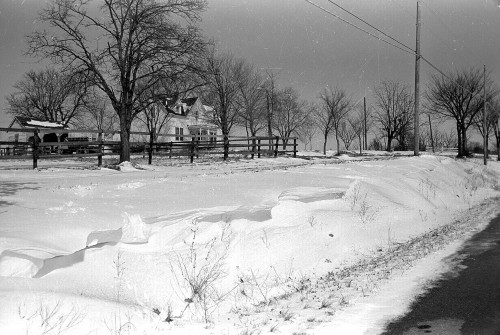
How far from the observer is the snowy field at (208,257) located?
420cm

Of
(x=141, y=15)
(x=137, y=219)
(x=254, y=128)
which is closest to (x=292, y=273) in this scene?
(x=137, y=219)

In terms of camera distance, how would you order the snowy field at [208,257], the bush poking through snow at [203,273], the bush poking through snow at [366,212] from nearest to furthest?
the snowy field at [208,257] < the bush poking through snow at [203,273] < the bush poking through snow at [366,212]

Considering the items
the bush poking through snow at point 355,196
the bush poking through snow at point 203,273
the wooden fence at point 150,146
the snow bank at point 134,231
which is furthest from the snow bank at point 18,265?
the wooden fence at point 150,146

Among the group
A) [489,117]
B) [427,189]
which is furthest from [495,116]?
[427,189]

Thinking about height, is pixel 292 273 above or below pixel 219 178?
below

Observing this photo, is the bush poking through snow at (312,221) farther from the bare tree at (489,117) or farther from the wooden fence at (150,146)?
the bare tree at (489,117)

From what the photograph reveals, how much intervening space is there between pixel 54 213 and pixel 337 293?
4.54 m

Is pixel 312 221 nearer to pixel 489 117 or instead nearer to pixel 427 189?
pixel 427 189

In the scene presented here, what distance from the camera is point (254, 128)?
138ft

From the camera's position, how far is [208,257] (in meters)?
5.86

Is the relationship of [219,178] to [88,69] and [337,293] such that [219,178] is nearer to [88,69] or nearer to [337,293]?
[337,293]

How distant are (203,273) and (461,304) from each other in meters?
3.02

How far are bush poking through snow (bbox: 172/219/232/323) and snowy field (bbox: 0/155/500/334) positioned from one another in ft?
0.07

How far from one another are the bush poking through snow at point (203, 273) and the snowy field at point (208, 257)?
0.07 feet
